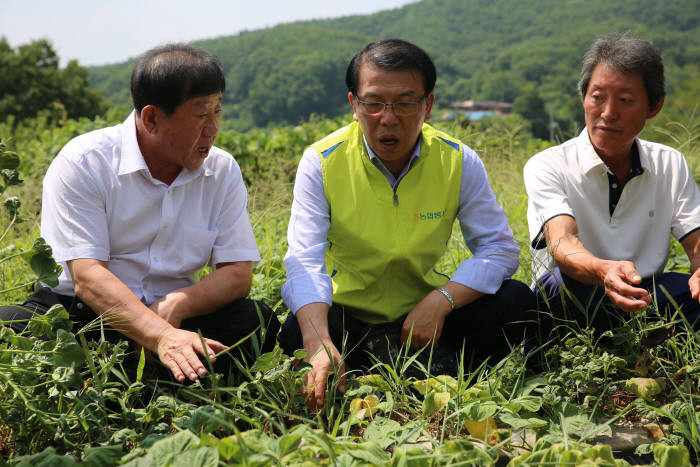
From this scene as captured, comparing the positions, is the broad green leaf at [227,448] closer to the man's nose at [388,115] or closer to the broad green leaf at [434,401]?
the broad green leaf at [434,401]

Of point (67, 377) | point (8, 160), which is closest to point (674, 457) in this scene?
point (67, 377)

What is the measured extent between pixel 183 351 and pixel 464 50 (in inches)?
2127

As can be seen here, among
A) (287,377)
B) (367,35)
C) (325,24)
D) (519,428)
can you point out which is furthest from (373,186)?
(325,24)

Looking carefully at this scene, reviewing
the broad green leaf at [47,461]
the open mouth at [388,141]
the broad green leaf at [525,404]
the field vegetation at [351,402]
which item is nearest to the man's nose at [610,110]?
the field vegetation at [351,402]

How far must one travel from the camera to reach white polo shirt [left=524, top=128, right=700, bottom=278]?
9.48 ft

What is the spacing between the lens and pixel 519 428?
2.14 meters

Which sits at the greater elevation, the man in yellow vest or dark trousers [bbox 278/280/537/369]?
the man in yellow vest

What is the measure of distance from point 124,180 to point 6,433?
37.6 inches

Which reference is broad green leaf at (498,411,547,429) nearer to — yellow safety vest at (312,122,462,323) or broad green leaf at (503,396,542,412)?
broad green leaf at (503,396,542,412)

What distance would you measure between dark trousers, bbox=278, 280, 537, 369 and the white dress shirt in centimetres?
7

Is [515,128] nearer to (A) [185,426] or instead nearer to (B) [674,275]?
(B) [674,275]

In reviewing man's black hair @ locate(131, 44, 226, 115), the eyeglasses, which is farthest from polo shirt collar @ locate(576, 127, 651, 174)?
man's black hair @ locate(131, 44, 226, 115)

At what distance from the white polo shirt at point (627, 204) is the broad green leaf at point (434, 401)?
3.33ft

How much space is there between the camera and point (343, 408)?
83.0 inches
